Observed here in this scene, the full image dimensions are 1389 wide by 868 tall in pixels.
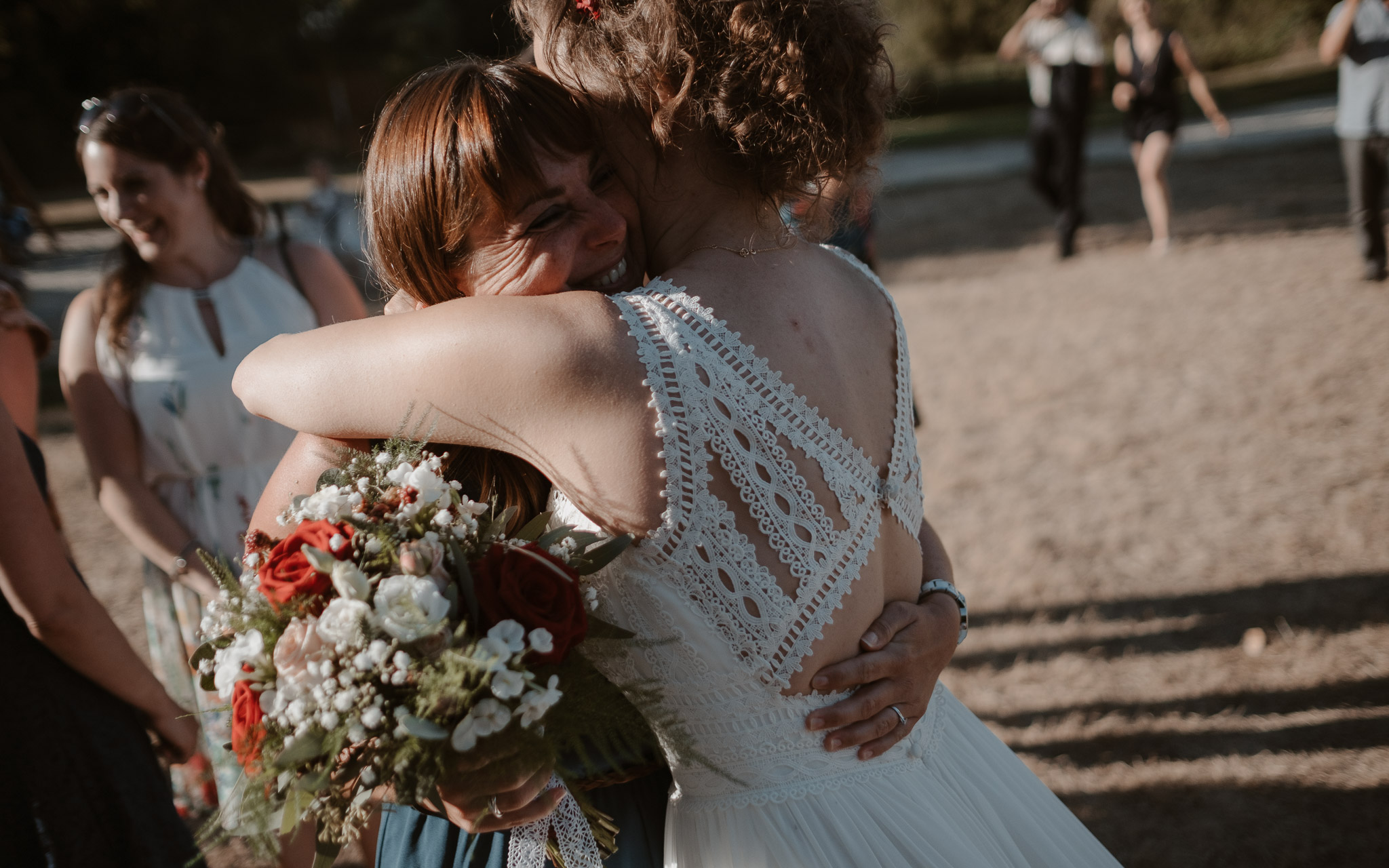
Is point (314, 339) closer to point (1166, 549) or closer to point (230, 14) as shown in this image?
point (1166, 549)

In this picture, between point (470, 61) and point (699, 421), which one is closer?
point (699, 421)

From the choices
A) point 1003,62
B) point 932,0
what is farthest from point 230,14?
point 1003,62

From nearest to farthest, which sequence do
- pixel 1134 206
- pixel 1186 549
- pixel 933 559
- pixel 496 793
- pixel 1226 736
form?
pixel 496 793, pixel 933 559, pixel 1226 736, pixel 1186 549, pixel 1134 206

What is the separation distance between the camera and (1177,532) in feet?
16.6

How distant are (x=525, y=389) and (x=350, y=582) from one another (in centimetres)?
38

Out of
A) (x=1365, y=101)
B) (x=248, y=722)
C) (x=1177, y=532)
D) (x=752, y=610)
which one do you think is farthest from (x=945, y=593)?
(x=1365, y=101)

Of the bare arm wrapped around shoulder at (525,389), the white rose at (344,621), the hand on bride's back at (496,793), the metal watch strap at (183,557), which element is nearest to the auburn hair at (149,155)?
the metal watch strap at (183,557)

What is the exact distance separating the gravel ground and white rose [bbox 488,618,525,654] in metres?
2.66

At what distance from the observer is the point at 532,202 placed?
165 cm

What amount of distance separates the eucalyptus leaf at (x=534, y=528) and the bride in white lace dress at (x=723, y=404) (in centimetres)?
6

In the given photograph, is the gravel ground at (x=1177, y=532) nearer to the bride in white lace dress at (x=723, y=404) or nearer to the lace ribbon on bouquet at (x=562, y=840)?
the bride in white lace dress at (x=723, y=404)

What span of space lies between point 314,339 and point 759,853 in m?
1.20

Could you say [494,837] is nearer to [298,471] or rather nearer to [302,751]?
[302,751]

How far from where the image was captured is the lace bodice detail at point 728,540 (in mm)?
1538
